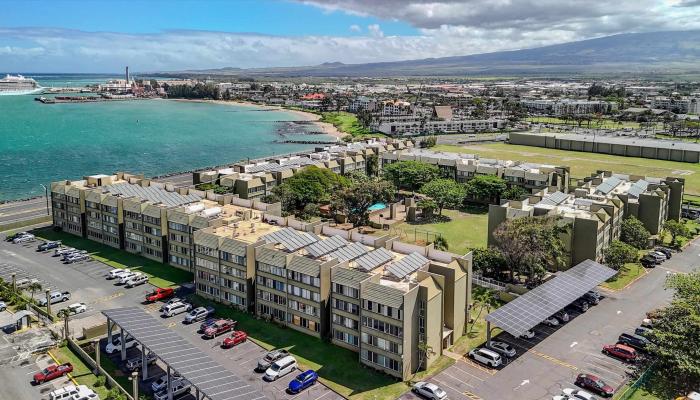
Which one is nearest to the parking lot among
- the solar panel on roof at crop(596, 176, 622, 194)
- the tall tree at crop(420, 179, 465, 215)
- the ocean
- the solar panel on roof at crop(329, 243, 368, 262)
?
the solar panel on roof at crop(329, 243, 368, 262)

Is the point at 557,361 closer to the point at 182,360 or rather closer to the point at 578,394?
the point at 578,394

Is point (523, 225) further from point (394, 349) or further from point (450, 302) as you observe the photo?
point (394, 349)

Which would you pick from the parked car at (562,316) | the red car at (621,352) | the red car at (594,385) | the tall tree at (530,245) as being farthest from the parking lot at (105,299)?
the tall tree at (530,245)

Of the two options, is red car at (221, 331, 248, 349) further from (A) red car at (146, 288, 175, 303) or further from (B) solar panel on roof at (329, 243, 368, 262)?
(A) red car at (146, 288, 175, 303)

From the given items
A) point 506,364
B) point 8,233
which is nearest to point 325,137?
point 8,233

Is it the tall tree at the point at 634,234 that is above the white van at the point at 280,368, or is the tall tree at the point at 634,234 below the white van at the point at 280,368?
above

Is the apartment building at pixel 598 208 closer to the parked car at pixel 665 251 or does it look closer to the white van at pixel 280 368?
the parked car at pixel 665 251

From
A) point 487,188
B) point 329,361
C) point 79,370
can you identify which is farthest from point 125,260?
point 487,188
